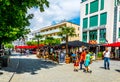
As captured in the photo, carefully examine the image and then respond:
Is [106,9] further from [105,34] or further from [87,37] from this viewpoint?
[87,37]

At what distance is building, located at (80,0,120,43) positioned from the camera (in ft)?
151

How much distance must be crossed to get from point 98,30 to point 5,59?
30400 mm

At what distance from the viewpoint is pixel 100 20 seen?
49844 millimetres

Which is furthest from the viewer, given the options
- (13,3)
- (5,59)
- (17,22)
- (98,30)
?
(98,30)

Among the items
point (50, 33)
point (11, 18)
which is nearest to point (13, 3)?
point (11, 18)

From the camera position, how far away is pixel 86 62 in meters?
18.3

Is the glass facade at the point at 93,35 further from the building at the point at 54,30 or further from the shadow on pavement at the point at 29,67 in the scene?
the building at the point at 54,30

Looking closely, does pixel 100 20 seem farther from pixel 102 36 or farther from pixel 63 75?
pixel 63 75

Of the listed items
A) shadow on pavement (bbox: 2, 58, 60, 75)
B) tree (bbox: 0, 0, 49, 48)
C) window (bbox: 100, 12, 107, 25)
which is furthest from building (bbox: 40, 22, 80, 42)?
tree (bbox: 0, 0, 49, 48)

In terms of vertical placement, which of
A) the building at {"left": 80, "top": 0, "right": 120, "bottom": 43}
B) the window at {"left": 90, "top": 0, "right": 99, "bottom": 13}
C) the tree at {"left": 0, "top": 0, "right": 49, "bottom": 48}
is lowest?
the tree at {"left": 0, "top": 0, "right": 49, "bottom": 48}

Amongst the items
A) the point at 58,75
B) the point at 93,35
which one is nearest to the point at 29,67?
the point at 58,75

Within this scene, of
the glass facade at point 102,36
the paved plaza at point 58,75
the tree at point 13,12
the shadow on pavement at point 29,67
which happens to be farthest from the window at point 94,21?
the tree at point 13,12

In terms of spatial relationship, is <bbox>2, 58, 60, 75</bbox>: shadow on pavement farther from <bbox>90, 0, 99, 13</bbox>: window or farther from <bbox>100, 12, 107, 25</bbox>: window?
<bbox>90, 0, 99, 13</bbox>: window

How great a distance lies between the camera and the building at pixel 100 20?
151ft
